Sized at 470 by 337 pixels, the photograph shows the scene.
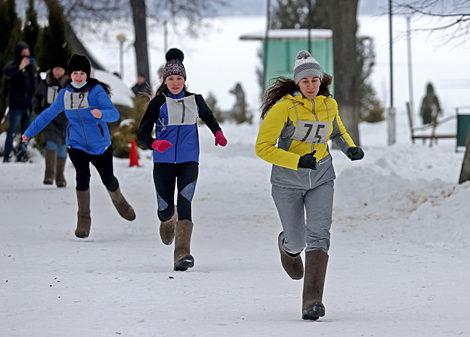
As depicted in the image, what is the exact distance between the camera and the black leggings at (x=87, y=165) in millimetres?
7168

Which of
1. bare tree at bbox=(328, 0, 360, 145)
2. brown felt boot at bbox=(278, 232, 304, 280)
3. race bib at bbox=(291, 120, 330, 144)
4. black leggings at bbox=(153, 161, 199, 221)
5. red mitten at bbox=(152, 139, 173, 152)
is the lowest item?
brown felt boot at bbox=(278, 232, 304, 280)

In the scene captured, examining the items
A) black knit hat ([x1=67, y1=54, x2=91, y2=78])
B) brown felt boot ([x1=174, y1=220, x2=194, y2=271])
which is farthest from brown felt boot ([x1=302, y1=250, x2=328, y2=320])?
black knit hat ([x1=67, y1=54, x2=91, y2=78])

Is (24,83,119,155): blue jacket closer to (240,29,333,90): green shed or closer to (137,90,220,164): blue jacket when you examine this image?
(137,90,220,164): blue jacket

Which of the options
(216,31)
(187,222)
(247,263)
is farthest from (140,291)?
(216,31)

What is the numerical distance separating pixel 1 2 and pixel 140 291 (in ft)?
41.0

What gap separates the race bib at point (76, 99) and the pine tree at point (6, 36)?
8.88m

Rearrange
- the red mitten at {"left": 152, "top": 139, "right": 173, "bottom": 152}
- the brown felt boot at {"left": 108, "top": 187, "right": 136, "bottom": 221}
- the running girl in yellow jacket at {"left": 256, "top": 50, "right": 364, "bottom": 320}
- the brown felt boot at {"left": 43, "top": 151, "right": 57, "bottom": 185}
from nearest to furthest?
the running girl in yellow jacket at {"left": 256, "top": 50, "right": 364, "bottom": 320}
the red mitten at {"left": 152, "top": 139, "right": 173, "bottom": 152}
the brown felt boot at {"left": 108, "top": 187, "right": 136, "bottom": 221}
the brown felt boot at {"left": 43, "top": 151, "right": 57, "bottom": 185}

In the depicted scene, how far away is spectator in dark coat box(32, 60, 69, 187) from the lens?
33.8ft

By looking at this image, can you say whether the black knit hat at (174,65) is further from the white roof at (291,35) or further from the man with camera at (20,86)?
the white roof at (291,35)

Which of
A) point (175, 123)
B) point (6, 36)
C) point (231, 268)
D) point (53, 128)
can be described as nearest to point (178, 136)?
point (175, 123)

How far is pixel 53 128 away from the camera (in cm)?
1084

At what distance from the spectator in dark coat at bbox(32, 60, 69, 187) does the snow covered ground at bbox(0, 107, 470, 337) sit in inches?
11.0

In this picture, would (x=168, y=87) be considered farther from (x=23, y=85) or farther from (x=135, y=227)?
(x=23, y=85)

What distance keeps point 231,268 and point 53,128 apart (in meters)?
5.82
